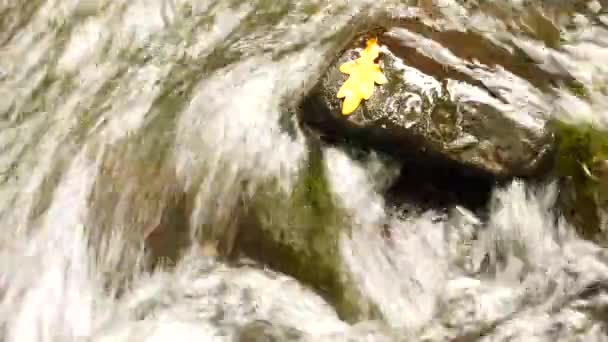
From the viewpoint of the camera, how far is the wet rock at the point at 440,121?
2.80 meters

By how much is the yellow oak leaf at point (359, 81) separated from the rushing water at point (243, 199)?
11.5 inches

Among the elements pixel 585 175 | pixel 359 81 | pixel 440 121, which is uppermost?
pixel 359 81

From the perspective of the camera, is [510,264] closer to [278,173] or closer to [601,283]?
[601,283]

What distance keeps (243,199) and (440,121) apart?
1065mm

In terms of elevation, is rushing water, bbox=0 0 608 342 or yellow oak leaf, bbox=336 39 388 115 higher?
yellow oak leaf, bbox=336 39 388 115

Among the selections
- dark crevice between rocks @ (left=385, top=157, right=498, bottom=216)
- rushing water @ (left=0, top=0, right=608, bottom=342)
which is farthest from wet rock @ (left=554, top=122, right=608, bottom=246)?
dark crevice between rocks @ (left=385, top=157, right=498, bottom=216)

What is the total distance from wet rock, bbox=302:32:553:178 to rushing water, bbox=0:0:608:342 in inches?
5.0

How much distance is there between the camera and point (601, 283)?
9.11 feet

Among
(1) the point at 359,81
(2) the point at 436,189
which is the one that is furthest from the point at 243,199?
(2) the point at 436,189

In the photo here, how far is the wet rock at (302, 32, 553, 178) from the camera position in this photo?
9.19 ft

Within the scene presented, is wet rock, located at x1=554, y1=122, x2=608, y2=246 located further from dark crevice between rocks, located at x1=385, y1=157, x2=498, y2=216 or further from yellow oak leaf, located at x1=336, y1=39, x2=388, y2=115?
yellow oak leaf, located at x1=336, y1=39, x2=388, y2=115

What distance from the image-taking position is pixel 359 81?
2883 millimetres

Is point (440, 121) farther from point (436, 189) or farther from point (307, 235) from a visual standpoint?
point (307, 235)

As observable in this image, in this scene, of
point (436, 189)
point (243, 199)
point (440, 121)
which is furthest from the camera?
point (243, 199)
